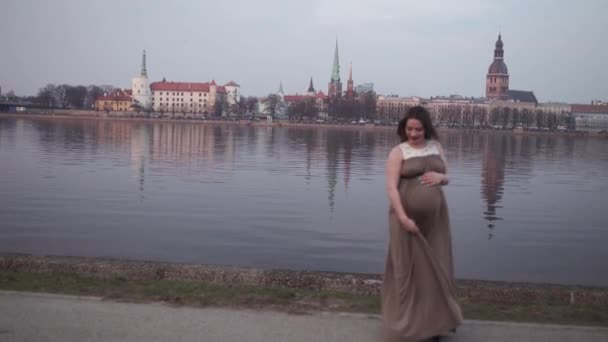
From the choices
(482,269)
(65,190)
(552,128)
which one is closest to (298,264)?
(482,269)

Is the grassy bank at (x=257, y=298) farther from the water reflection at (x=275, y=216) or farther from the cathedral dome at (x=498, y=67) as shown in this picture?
the cathedral dome at (x=498, y=67)

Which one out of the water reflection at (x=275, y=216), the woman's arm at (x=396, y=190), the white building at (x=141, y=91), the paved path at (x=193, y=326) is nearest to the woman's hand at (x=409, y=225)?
the woman's arm at (x=396, y=190)

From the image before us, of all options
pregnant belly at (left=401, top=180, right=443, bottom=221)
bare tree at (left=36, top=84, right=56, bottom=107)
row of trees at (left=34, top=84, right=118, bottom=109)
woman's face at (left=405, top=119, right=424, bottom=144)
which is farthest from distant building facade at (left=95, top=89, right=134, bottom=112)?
pregnant belly at (left=401, top=180, right=443, bottom=221)

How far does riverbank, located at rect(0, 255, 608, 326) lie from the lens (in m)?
6.08

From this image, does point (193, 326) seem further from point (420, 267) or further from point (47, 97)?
point (47, 97)

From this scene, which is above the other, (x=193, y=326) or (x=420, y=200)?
(x=420, y=200)

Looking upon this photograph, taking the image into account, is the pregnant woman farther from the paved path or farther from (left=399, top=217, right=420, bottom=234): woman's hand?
the paved path

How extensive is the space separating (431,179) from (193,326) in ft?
7.55

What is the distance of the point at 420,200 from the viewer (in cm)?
494

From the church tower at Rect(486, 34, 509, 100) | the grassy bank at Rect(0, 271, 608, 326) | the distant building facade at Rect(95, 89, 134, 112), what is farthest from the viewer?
the church tower at Rect(486, 34, 509, 100)

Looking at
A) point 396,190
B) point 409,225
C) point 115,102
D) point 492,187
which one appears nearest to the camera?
point 409,225

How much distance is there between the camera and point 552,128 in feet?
479

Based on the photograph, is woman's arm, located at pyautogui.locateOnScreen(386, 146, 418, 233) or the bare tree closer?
woman's arm, located at pyautogui.locateOnScreen(386, 146, 418, 233)

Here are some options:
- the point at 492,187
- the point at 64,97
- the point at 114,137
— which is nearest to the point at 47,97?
the point at 64,97
